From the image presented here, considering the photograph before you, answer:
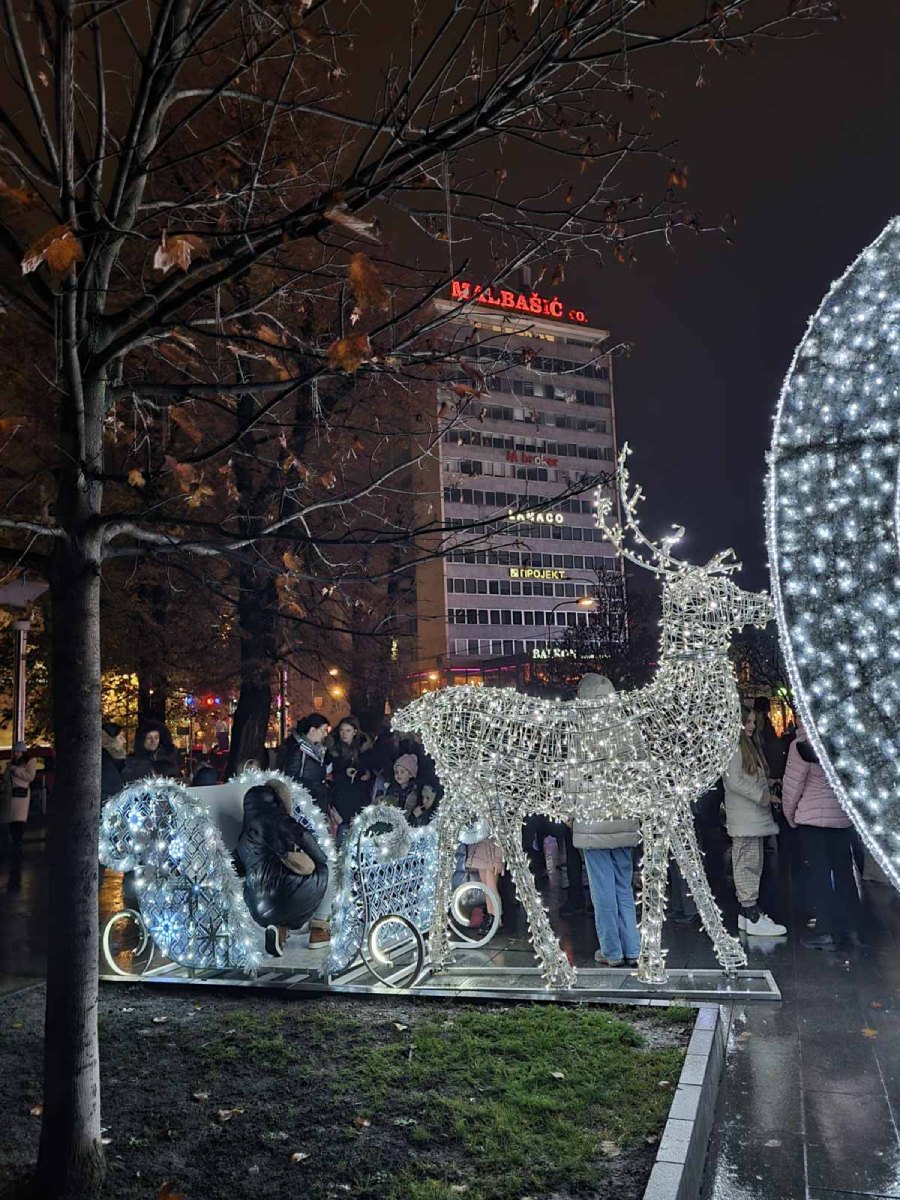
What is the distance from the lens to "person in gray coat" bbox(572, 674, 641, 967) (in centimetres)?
721

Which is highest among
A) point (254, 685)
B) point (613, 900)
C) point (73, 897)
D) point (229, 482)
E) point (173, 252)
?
point (229, 482)

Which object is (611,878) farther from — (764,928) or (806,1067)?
(806,1067)

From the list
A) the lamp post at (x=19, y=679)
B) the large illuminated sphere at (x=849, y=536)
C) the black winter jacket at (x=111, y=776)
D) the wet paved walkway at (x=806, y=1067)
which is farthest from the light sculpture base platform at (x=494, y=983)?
the lamp post at (x=19, y=679)

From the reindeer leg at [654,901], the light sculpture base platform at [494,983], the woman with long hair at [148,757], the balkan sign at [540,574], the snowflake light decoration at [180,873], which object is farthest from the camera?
the balkan sign at [540,574]

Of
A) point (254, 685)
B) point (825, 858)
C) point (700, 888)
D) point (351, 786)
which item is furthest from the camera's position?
point (254, 685)

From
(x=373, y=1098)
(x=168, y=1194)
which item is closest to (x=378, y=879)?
(x=373, y=1098)

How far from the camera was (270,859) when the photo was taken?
285 inches

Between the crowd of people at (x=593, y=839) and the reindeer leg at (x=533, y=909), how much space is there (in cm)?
67

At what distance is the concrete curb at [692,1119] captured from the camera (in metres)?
3.64

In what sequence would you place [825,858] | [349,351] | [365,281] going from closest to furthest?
[365,281] < [349,351] < [825,858]

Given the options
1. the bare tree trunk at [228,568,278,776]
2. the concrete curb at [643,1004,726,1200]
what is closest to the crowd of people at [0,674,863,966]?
the concrete curb at [643,1004,726,1200]

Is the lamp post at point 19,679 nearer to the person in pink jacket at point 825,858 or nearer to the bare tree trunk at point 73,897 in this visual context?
the person in pink jacket at point 825,858

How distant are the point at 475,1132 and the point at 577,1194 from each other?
25.8 inches

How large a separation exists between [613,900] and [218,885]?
2.97 meters
